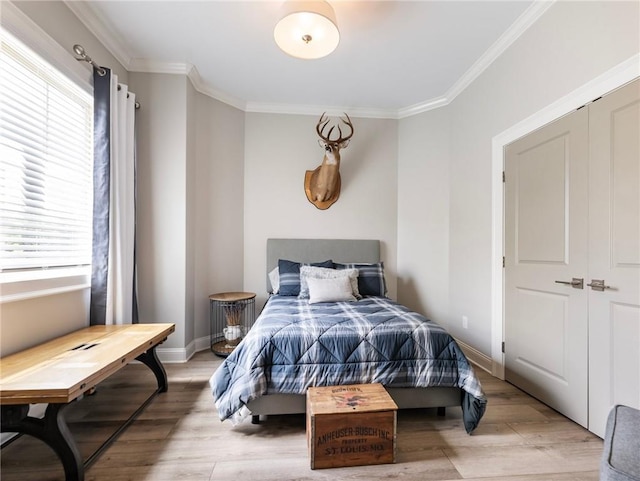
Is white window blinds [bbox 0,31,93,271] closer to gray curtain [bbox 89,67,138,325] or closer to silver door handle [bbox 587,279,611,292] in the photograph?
gray curtain [bbox 89,67,138,325]

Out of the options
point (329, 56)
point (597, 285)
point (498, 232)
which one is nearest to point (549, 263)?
point (597, 285)

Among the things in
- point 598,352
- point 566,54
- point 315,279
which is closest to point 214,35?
point 315,279

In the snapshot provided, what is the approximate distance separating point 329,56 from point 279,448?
310 cm

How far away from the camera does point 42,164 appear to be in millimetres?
2008

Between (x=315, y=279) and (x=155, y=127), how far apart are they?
2.15 meters

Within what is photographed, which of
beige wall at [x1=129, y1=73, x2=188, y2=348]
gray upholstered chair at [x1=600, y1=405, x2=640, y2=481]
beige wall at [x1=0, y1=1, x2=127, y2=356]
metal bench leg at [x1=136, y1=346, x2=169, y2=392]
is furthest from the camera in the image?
beige wall at [x1=129, y1=73, x2=188, y2=348]

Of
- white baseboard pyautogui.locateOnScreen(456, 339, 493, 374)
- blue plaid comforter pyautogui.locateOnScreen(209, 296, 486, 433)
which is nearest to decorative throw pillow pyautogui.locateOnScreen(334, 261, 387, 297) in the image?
white baseboard pyautogui.locateOnScreen(456, 339, 493, 374)

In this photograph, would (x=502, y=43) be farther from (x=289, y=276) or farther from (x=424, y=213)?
(x=289, y=276)

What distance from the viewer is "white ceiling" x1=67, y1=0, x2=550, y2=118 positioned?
2.27m

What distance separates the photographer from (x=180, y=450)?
1.69 meters

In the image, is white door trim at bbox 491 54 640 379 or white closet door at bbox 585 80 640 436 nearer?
white closet door at bbox 585 80 640 436

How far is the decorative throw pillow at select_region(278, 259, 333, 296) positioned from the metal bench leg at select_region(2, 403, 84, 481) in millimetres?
1997

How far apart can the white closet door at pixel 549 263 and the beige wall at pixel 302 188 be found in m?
1.54

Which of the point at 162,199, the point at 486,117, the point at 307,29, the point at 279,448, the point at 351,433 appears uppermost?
the point at 307,29
